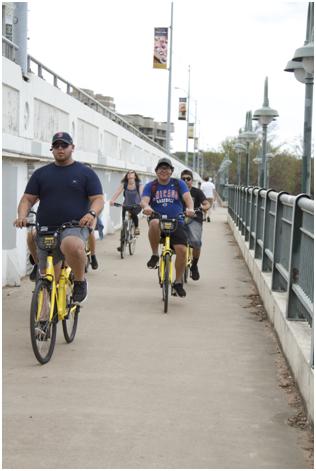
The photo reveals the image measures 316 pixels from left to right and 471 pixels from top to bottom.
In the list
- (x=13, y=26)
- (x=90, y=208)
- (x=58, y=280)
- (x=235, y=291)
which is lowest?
(x=235, y=291)

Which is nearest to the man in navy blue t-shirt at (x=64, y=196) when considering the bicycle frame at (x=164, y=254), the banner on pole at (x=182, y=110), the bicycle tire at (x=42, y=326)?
the bicycle tire at (x=42, y=326)

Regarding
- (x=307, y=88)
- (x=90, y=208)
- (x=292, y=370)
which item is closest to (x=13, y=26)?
(x=307, y=88)

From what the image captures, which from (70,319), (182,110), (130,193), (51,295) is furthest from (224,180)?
(51,295)

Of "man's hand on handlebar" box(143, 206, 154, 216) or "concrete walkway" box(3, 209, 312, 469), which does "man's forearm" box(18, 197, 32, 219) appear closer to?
"concrete walkway" box(3, 209, 312, 469)

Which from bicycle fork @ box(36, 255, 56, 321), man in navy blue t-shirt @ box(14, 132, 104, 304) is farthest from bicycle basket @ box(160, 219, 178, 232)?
bicycle fork @ box(36, 255, 56, 321)

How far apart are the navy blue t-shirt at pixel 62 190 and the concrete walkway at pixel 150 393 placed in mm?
1213

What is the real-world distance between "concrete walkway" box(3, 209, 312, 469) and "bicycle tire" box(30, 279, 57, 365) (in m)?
0.13

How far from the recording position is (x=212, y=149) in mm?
130875

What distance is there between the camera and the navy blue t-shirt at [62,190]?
22.8 ft

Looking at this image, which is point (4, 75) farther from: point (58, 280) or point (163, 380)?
point (163, 380)

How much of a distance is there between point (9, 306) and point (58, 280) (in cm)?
248

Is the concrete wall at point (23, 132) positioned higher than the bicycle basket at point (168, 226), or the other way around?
the concrete wall at point (23, 132)

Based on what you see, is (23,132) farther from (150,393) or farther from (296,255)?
(150,393)

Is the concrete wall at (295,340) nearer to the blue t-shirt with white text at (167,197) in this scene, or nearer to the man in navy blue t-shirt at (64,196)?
the blue t-shirt with white text at (167,197)
